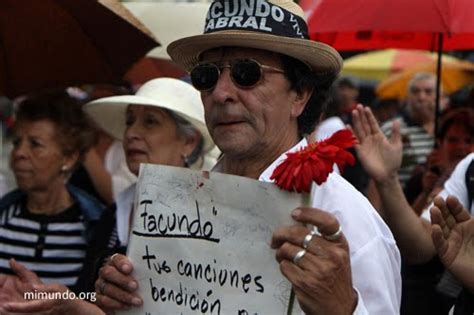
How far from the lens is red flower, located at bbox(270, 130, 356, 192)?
2.75 m

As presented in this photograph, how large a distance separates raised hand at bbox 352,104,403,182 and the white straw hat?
1.33 metres

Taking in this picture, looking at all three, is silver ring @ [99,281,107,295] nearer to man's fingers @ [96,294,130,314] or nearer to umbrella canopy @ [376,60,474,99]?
man's fingers @ [96,294,130,314]

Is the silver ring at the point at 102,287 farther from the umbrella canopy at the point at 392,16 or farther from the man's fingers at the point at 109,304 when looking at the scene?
the umbrella canopy at the point at 392,16

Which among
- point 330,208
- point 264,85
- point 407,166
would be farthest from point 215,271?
point 407,166

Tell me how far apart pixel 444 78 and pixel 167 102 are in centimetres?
644

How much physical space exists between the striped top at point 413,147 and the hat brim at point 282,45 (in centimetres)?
440

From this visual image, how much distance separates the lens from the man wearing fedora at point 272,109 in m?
3.11

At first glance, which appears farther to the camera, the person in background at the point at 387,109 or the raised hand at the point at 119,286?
the person in background at the point at 387,109

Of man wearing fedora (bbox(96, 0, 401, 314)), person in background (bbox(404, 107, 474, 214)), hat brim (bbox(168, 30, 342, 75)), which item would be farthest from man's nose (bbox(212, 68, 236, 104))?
person in background (bbox(404, 107, 474, 214))

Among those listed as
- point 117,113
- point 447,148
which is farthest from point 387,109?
point 117,113

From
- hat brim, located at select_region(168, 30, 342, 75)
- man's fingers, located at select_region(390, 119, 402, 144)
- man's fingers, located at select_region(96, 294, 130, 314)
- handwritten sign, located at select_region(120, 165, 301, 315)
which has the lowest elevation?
man's fingers, located at select_region(96, 294, 130, 314)

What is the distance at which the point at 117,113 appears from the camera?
18.9 feet

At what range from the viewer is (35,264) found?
5160 mm

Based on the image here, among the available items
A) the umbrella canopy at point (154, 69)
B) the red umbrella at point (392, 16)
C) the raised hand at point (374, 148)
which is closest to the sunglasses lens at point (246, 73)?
the raised hand at point (374, 148)
